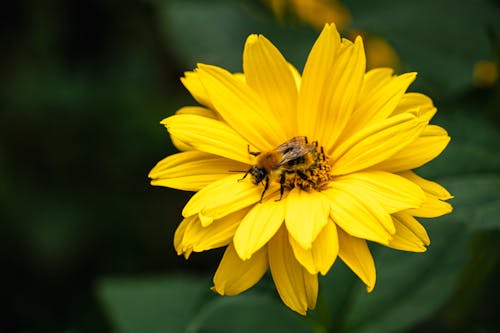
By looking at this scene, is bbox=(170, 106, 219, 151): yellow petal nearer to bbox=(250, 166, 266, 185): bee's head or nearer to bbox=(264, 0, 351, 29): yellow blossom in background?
bbox=(250, 166, 266, 185): bee's head

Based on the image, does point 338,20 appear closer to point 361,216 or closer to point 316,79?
point 316,79

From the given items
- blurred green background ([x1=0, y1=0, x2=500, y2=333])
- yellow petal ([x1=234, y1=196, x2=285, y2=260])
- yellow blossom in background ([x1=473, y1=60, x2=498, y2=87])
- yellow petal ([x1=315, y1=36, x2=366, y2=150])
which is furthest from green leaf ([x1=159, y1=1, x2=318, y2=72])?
yellow petal ([x1=234, y1=196, x2=285, y2=260])

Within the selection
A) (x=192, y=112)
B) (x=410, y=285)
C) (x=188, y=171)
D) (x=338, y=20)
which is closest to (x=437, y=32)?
(x=338, y=20)

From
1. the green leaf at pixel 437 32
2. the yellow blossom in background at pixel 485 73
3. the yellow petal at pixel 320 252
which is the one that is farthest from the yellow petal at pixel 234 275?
the yellow blossom in background at pixel 485 73

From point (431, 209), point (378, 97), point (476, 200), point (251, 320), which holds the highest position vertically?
point (378, 97)

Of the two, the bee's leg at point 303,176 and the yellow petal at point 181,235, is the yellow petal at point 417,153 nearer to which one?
the bee's leg at point 303,176

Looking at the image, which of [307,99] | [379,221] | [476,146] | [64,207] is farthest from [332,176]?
[64,207]
